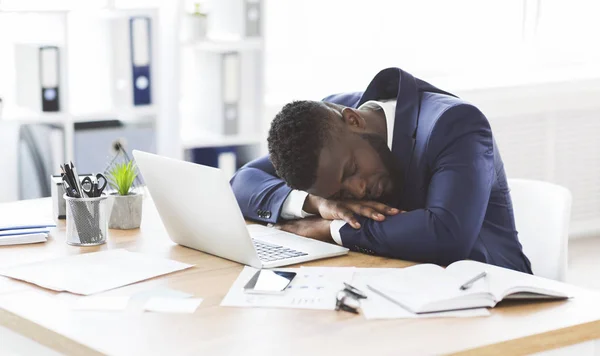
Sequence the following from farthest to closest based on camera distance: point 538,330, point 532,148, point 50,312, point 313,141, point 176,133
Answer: point 532,148, point 176,133, point 313,141, point 50,312, point 538,330

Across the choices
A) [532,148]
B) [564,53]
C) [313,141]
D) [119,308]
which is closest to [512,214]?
[313,141]

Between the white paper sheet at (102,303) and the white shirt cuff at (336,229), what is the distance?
23.1 inches

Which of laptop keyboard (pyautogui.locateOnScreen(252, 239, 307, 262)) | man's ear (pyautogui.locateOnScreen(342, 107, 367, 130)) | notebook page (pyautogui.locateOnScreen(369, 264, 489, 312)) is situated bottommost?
laptop keyboard (pyautogui.locateOnScreen(252, 239, 307, 262))

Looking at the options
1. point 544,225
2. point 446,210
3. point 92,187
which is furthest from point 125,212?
point 544,225

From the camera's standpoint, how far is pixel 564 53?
577 centimetres

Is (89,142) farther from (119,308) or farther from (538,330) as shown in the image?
(538,330)

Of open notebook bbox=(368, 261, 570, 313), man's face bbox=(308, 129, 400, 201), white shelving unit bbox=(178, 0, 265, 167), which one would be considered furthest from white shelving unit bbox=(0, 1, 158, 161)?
open notebook bbox=(368, 261, 570, 313)

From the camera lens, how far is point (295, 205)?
249 cm

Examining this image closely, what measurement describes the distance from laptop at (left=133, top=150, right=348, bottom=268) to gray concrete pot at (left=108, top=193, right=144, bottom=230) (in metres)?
0.15

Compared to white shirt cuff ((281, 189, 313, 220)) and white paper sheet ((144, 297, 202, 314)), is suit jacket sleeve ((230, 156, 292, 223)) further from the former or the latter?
white paper sheet ((144, 297, 202, 314))

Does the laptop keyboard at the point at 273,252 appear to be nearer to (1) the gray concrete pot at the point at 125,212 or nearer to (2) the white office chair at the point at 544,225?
(1) the gray concrete pot at the point at 125,212

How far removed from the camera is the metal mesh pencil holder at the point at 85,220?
2307 millimetres

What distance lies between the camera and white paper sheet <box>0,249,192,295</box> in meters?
1.98

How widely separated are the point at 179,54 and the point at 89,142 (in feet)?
1.71
